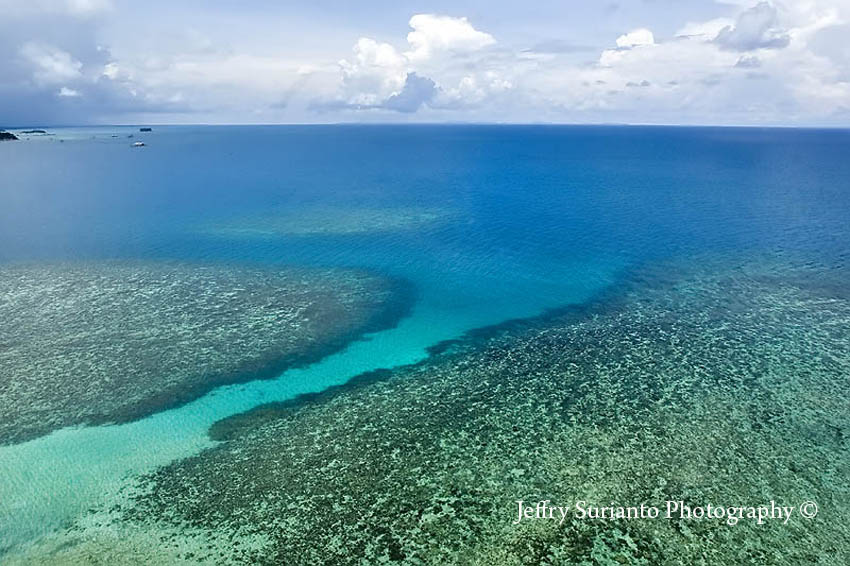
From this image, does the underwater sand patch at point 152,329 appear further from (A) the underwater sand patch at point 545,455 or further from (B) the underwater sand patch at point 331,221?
(B) the underwater sand patch at point 331,221

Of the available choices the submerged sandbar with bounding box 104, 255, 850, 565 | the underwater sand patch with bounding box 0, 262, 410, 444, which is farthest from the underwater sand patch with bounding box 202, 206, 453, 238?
the submerged sandbar with bounding box 104, 255, 850, 565

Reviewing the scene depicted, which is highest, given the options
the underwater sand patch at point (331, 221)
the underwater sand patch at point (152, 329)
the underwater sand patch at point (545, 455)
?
the underwater sand patch at point (331, 221)

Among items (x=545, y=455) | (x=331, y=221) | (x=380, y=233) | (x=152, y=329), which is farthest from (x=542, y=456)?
(x=331, y=221)

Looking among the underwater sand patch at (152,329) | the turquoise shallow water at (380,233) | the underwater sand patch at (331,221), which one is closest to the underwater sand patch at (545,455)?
the turquoise shallow water at (380,233)

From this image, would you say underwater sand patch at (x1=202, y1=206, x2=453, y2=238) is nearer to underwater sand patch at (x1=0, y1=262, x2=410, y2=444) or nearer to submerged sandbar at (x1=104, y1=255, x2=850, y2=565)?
underwater sand patch at (x1=0, y1=262, x2=410, y2=444)

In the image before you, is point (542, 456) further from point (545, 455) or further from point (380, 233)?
point (380, 233)

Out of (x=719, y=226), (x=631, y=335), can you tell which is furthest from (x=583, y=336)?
(x=719, y=226)
